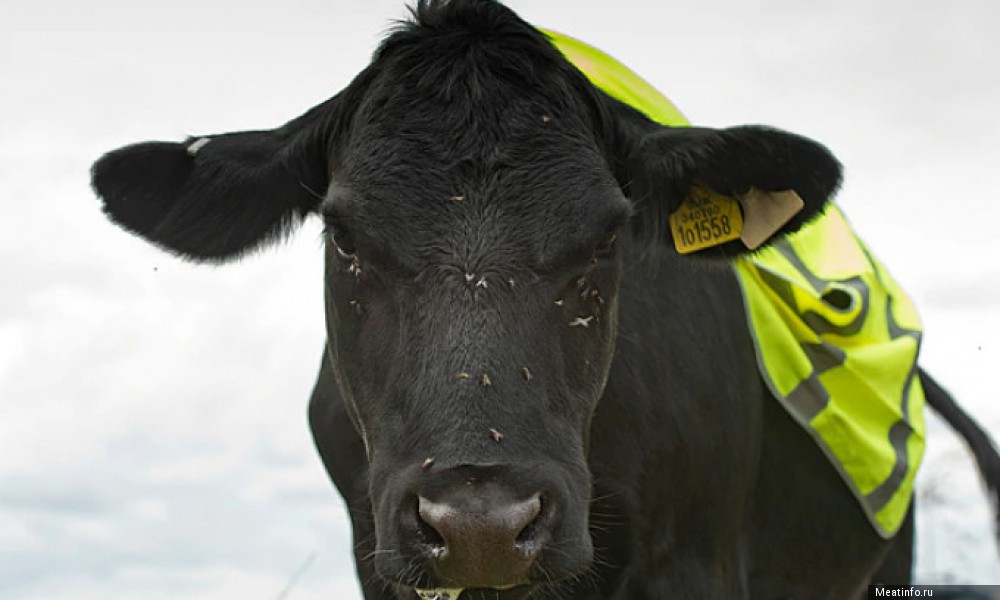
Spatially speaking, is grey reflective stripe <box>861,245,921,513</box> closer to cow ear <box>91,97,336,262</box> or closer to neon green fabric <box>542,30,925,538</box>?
neon green fabric <box>542,30,925,538</box>

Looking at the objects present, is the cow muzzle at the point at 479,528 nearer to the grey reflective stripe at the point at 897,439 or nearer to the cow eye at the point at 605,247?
the cow eye at the point at 605,247

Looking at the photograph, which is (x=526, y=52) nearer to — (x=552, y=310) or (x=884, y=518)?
(x=552, y=310)

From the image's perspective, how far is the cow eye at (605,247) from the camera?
13.5ft

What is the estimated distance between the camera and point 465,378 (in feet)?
11.7

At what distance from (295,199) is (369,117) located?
0.49m

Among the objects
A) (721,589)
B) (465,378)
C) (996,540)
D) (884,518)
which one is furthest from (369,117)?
(996,540)

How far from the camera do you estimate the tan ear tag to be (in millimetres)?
4637

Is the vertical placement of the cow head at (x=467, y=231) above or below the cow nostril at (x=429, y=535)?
above

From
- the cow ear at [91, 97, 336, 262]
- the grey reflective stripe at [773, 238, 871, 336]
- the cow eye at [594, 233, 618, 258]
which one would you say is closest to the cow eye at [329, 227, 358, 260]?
the cow ear at [91, 97, 336, 262]

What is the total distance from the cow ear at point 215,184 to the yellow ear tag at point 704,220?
3.88 feet

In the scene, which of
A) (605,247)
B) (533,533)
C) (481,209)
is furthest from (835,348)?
(533,533)

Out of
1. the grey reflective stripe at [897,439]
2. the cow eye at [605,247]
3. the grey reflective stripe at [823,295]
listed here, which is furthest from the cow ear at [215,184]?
the grey reflective stripe at [897,439]

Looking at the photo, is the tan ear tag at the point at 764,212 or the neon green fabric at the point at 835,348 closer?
the tan ear tag at the point at 764,212

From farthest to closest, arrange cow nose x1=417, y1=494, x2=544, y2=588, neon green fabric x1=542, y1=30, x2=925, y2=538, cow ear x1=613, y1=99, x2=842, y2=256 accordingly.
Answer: neon green fabric x1=542, y1=30, x2=925, y2=538
cow ear x1=613, y1=99, x2=842, y2=256
cow nose x1=417, y1=494, x2=544, y2=588
